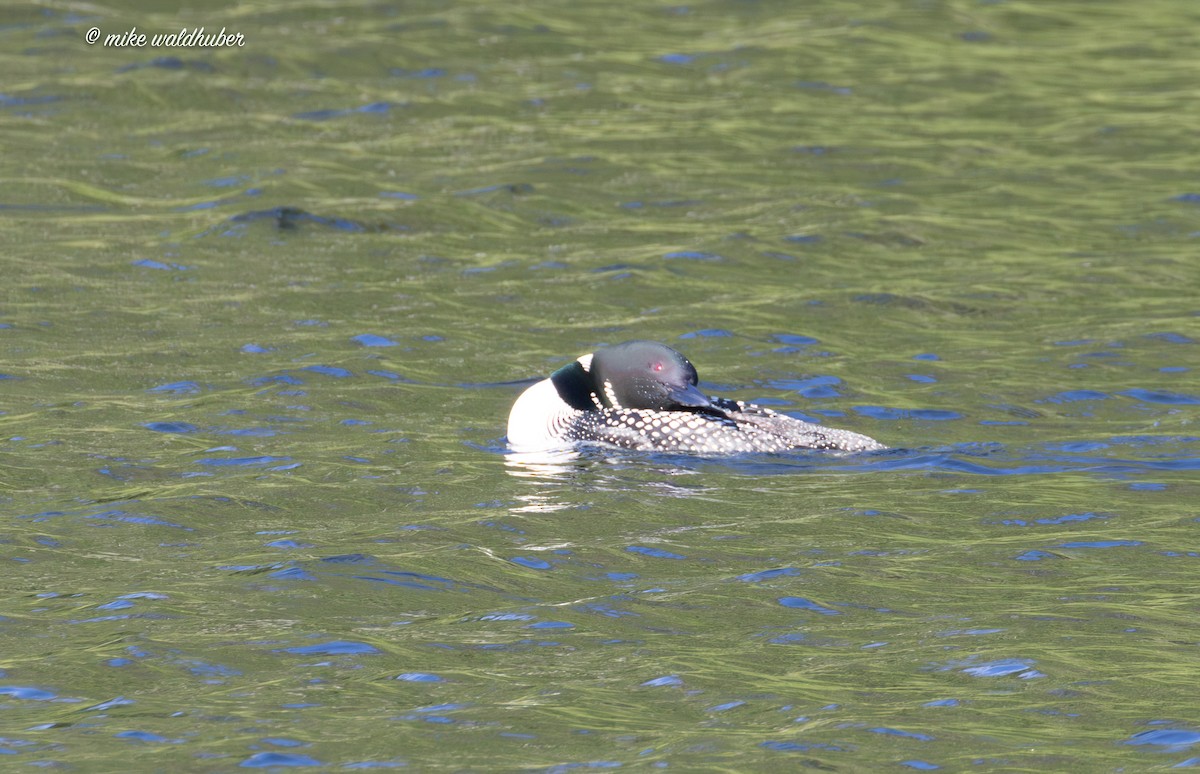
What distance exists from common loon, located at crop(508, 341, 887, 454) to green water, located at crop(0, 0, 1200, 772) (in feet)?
0.46

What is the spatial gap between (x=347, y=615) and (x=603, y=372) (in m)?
2.66

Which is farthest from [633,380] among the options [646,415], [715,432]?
[715,432]

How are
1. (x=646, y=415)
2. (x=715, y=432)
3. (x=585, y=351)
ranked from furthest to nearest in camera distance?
1. (x=585, y=351)
2. (x=646, y=415)
3. (x=715, y=432)

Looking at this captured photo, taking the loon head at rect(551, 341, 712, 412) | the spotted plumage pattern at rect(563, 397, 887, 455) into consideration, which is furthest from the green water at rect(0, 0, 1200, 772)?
the loon head at rect(551, 341, 712, 412)

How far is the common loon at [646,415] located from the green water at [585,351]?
14 centimetres

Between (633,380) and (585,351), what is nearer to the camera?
(633,380)

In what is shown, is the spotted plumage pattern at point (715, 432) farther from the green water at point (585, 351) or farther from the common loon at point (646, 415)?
the green water at point (585, 351)

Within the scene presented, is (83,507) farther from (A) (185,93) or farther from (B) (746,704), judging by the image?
(A) (185,93)

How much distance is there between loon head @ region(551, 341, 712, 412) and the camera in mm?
7660

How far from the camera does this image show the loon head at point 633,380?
25.1 feet

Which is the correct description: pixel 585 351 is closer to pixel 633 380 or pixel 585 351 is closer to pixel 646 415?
pixel 633 380

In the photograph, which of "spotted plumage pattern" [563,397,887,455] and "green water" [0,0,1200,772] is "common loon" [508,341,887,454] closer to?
"spotted plumage pattern" [563,397,887,455]

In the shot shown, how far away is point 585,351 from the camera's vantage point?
9.41 m

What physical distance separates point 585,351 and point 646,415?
1712mm
